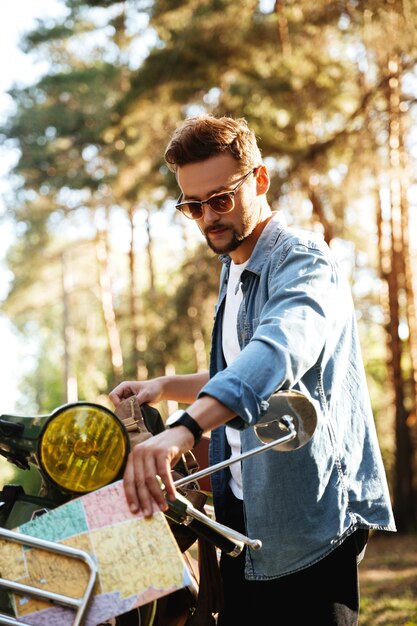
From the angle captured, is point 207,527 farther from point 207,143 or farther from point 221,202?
point 207,143

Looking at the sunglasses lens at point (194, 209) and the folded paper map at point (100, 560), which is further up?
the sunglasses lens at point (194, 209)

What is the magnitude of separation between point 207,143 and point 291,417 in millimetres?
907

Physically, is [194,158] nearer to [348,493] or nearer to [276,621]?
[348,493]

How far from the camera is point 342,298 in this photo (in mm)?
2096

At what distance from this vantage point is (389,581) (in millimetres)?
10289

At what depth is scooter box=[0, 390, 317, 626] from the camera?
4.95 ft

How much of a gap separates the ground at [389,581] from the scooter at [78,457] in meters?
5.52

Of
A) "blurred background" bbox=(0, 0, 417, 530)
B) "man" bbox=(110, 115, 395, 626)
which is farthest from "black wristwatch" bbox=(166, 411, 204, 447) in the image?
"blurred background" bbox=(0, 0, 417, 530)

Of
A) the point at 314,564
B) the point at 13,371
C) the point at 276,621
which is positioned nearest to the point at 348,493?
the point at 314,564

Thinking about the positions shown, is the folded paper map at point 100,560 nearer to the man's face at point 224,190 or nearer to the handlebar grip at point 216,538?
the handlebar grip at point 216,538

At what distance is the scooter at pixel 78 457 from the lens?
4.95 ft

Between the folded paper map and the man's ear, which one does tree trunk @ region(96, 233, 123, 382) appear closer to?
the man's ear

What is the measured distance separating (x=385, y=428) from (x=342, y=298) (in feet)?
54.9

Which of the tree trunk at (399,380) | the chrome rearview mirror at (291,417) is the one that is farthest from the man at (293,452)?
the tree trunk at (399,380)
